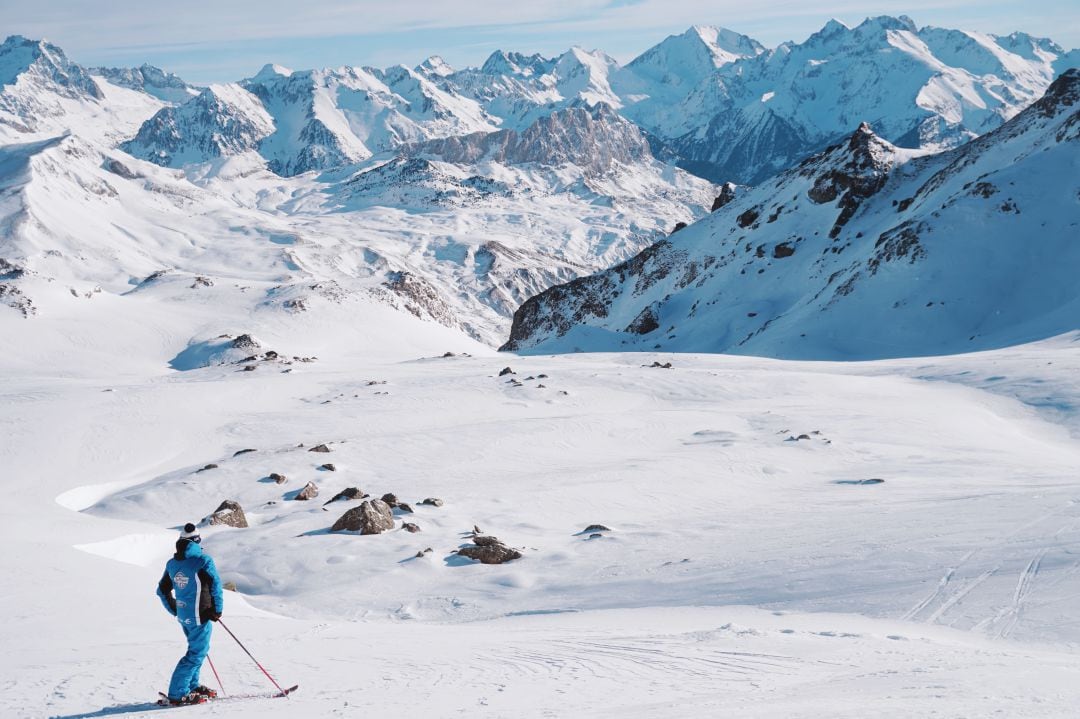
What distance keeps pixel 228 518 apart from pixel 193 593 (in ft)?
36.8

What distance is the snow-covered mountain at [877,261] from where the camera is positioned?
200ft

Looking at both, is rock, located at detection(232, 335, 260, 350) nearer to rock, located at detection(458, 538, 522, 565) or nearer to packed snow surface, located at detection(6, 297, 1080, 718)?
packed snow surface, located at detection(6, 297, 1080, 718)

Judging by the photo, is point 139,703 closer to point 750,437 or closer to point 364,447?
point 364,447

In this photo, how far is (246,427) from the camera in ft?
110

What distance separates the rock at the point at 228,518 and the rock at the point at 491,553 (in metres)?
6.47

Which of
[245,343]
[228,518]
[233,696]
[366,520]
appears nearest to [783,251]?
[245,343]

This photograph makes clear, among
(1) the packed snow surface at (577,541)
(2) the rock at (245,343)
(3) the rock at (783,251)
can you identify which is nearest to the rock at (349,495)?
(1) the packed snow surface at (577,541)

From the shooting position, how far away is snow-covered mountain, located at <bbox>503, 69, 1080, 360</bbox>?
61.1m

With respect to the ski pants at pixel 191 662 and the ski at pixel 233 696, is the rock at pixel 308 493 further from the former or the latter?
the ski at pixel 233 696

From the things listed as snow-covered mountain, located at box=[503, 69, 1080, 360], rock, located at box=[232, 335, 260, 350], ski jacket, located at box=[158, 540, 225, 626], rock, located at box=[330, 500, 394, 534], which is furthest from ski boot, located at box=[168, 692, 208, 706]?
rock, located at box=[232, 335, 260, 350]

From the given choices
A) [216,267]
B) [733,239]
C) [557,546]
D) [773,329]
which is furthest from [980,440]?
[216,267]

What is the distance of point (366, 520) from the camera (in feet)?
65.0

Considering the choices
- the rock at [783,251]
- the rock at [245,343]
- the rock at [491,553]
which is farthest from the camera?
the rock at [783,251]

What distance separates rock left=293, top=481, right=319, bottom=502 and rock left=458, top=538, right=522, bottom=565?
22.9ft
